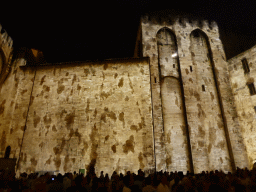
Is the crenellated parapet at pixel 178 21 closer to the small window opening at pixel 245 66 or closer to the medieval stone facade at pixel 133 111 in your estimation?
the medieval stone facade at pixel 133 111

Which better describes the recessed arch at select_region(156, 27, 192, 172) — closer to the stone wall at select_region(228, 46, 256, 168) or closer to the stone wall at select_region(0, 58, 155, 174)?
the stone wall at select_region(0, 58, 155, 174)

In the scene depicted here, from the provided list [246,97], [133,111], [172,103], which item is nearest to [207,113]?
[172,103]

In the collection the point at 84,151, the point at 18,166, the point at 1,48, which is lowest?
the point at 18,166

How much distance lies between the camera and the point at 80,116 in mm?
12547

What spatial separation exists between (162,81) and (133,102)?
11.9 ft

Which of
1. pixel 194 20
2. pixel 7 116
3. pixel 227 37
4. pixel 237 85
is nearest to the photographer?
pixel 7 116

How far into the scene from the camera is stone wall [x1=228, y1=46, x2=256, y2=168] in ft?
45.3

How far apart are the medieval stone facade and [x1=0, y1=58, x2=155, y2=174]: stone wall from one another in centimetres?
6

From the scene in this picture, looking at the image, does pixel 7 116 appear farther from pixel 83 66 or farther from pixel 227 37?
pixel 227 37

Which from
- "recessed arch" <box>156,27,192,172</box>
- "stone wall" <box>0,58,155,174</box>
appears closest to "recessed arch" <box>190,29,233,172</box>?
"recessed arch" <box>156,27,192,172</box>

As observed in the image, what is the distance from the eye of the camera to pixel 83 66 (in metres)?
14.1

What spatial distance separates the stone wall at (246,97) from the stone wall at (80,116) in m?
8.38

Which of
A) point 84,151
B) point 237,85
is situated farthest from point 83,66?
point 237,85

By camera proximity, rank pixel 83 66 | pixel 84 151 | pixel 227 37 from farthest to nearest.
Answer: pixel 227 37 → pixel 83 66 → pixel 84 151
